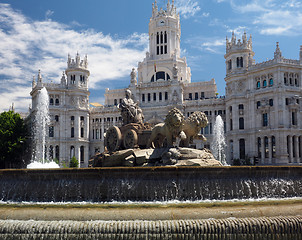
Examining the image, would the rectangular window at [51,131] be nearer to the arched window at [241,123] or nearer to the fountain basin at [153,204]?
the arched window at [241,123]

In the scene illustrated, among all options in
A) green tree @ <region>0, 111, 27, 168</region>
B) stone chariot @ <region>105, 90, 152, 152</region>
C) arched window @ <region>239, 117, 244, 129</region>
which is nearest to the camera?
stone chariot @ <region>105, 90, 152, 152</region>

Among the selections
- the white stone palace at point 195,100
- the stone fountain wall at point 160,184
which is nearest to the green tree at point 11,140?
the white stone palace at point 195,100

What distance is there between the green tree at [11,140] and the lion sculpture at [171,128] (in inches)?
2081

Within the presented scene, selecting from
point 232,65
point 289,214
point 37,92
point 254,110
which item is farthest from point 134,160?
point 37,92

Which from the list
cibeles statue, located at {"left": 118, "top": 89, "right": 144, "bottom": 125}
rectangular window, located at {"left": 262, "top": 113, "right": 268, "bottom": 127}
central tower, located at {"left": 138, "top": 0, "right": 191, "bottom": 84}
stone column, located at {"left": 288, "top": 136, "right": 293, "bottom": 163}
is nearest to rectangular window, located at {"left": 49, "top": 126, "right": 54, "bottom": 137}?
central tower, located at {"left": 138, "top": 0, "right": 191, "bottom": 84}

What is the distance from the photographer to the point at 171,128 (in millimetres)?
22984

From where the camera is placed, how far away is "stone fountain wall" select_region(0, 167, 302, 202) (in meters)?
18.5

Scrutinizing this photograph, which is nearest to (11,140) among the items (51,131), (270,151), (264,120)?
(51,131)

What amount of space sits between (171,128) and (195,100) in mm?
62506

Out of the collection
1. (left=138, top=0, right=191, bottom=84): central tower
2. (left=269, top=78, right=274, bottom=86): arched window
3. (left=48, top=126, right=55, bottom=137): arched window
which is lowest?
(left=48, top=126, right=55, bottom=137): arched window

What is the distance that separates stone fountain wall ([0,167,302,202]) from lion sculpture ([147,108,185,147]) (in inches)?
188

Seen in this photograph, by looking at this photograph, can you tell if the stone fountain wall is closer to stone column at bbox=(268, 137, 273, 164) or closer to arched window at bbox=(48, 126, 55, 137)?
stone column at bbox=(268, 137, 273, 164)

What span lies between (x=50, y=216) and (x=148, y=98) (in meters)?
74.1

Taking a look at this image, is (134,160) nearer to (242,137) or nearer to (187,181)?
(187,181)
